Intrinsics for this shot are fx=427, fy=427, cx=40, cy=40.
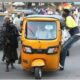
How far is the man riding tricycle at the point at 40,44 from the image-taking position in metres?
11.9

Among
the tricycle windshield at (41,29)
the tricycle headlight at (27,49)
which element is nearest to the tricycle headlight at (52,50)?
the tricycle windshield at (41,29)

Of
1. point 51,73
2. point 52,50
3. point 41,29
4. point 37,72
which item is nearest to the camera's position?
point 37,72

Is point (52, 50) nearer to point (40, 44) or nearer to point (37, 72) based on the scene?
point (40, 44)

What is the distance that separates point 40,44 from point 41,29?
67cm

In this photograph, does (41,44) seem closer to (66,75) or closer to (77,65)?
(66,75)

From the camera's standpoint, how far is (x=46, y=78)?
12148 millimetres

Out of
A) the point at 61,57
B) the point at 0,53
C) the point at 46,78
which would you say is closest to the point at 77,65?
the point at 61,57

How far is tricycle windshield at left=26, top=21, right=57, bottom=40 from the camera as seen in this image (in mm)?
12273

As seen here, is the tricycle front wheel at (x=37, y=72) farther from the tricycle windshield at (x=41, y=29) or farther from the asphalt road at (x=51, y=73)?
the tricycle windshield at (x=41, y=29)

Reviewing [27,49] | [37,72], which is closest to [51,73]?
[37,72]

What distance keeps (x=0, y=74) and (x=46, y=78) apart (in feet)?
4.99

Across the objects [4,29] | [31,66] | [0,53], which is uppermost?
[4,29]

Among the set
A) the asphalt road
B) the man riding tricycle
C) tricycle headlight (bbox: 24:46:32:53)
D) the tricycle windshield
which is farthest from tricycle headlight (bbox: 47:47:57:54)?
the asphalt road

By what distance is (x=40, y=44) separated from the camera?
11906 mm
